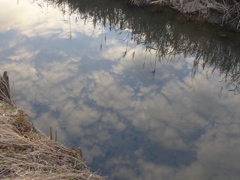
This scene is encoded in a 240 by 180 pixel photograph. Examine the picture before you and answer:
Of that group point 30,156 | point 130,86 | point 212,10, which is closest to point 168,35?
point 212,10

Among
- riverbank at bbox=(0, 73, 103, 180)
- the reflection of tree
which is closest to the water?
the reflection of tree

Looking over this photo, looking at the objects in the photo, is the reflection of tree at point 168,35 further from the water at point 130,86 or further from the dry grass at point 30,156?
the dry grass at point 30,156

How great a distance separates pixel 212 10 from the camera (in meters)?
10.3

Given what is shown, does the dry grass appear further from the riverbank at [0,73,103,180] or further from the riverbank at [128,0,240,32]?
the riverbank at [128,0,240,32]

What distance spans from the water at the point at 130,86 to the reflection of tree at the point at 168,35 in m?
0.03

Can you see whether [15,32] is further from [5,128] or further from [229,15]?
[229,15]

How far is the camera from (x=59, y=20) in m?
10.9

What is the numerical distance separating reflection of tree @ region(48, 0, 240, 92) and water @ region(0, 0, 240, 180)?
3 cm

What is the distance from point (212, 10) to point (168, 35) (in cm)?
222

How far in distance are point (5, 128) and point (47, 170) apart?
913 mm

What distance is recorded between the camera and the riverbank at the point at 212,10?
9.44 meters

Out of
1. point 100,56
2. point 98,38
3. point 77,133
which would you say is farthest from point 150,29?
point 77,133

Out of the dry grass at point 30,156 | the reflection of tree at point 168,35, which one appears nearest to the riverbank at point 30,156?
the dry grass at point 30,156

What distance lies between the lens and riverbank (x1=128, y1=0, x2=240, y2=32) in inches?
372
